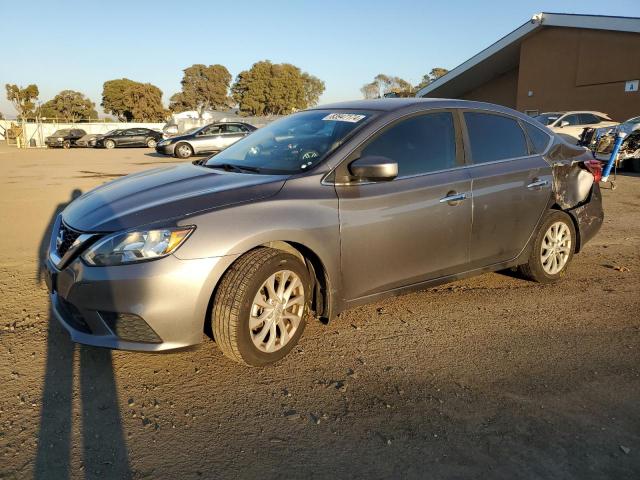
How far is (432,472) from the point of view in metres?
2.28

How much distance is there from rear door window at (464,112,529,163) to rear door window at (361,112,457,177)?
0.23 meters

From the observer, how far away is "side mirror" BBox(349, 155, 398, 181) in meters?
3.25

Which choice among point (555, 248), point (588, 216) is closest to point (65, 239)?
point (555, 248)

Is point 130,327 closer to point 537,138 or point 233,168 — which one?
point 233,168

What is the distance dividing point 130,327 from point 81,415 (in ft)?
1.63

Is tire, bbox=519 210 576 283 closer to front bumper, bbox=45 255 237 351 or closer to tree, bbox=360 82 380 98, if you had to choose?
front bumper, bbox=45 255 237 351

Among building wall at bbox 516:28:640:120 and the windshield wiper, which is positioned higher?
building wall at bbox 516:28:640:120

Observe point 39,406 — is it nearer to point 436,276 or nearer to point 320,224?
point 320,224

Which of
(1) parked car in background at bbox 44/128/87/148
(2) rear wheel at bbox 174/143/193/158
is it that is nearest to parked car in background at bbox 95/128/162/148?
(1) parked car in background at bbox 44/128/87/148

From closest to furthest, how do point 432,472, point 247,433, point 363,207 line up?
1. point 432,472
2. point 247,433
3. point 363,207

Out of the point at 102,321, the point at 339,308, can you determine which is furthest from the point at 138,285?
the point at 339,308

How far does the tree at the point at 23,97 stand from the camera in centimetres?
5262

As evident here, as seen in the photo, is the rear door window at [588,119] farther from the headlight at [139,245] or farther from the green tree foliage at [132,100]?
the green tree foliage at [132,100]

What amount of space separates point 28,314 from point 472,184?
356 cm
